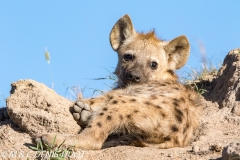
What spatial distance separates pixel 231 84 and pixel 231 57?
1.47 ft

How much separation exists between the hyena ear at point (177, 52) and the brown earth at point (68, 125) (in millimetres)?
560

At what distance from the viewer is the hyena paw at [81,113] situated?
5.18 meters

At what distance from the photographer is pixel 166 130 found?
5078mm

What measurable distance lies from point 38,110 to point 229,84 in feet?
7.25

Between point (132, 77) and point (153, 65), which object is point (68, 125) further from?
point (153, 65)

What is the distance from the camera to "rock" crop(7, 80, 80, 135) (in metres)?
5.01

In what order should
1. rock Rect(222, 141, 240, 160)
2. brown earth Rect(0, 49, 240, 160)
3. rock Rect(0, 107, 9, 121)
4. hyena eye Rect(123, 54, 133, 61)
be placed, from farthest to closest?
hyena eye Rect(123, 54, 133, 61) < rock Rect(0, 107, 9, 121) < brown earth Rect(0, 49, 240, 160) < rock Rect(222, 141, 240, 160)

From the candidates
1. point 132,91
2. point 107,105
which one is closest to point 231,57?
point 132,91

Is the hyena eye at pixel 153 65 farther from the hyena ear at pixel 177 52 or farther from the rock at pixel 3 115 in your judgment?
the rock at pixel 3 115

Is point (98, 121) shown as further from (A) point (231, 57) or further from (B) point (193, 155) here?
(A) point (231, 57)

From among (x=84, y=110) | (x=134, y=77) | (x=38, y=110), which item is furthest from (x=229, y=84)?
(x=38, y=110)

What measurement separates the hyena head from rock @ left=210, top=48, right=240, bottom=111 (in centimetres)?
46

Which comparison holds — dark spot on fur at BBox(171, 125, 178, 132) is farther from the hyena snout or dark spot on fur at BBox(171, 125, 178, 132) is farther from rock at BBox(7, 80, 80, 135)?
the hyena snout

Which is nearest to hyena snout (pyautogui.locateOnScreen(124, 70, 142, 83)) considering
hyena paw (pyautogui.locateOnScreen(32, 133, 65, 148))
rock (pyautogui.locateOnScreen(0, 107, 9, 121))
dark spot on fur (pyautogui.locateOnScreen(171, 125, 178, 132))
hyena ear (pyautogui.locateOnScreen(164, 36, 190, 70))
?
hyena ear (pyautogui.locateOnScreen(164, 36, 190, 70))
